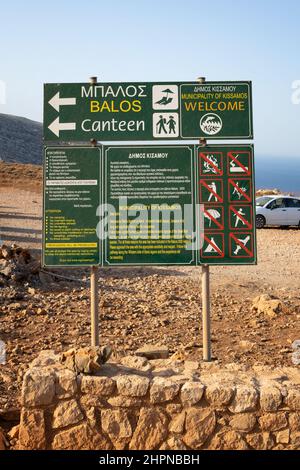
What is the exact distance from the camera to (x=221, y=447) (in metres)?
5.59

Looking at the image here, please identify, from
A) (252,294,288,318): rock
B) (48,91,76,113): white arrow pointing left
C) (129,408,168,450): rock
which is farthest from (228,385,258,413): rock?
(252,294,288,318): rock

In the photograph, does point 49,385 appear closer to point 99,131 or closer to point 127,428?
point 127,428

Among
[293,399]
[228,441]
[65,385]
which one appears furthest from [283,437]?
[65,385]

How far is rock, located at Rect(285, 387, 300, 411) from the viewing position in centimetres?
554

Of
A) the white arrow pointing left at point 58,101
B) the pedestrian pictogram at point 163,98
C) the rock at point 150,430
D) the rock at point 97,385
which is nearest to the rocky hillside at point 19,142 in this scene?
the white arrow pointing left at point 58,101

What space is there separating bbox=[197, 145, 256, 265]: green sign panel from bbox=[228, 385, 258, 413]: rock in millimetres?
2004

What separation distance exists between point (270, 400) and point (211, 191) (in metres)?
2.64

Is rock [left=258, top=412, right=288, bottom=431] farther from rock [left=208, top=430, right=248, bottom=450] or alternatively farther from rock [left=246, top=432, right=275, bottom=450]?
rock [left=208, top=430, right=248, bottom=450]

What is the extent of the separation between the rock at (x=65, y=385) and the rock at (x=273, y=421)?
5.54 feet

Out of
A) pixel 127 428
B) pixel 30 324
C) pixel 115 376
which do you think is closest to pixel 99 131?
pixel 115 376

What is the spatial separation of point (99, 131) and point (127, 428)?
10.9 feet

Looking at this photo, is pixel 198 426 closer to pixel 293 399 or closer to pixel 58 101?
pixel 293 399

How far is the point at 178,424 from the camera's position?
5.58 m

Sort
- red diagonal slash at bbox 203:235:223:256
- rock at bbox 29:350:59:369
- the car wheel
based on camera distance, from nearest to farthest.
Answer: rock at bbox 29:350:59:369 → red diagonal slash at bbox 203:235:223:256 → the car wheel
